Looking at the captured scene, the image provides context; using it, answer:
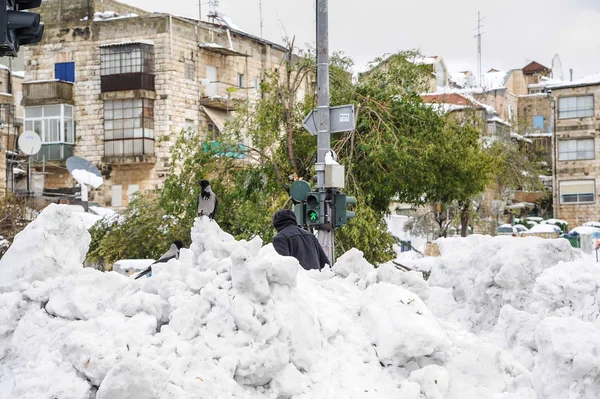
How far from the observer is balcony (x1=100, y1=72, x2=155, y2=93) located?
37.8 metres

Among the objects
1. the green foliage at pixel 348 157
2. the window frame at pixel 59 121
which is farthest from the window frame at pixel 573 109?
the green foliage at pixel 348 157

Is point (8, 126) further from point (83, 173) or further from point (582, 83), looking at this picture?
point (582, 83)

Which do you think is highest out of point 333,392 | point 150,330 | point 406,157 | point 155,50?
point 155,50

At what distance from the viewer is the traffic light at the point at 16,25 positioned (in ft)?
28.2

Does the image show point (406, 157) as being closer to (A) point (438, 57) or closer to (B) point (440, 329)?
(B) point (440, 329)

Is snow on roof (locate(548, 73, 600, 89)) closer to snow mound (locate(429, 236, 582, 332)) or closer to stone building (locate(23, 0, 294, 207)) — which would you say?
stone building (locate(23, 0, 294, 207))

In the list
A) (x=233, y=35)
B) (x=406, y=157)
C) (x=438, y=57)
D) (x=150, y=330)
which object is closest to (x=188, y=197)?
(x=406, y=157)

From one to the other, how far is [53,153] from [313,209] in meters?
26.8

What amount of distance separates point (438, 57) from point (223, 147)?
149ft

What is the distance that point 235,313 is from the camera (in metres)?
5.97

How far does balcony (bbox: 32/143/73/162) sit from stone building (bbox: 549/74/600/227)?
28.8m

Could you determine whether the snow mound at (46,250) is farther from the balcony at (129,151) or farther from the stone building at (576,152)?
the stone building at (576,152)

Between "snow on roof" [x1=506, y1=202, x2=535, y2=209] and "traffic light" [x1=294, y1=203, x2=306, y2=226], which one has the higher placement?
"traffic light" [x1=294, y1=203, x2=306, y2=226]

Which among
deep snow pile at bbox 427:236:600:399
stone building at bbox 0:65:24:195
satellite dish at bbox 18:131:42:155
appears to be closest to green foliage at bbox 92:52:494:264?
stone building at bbox 0:65:24:195
